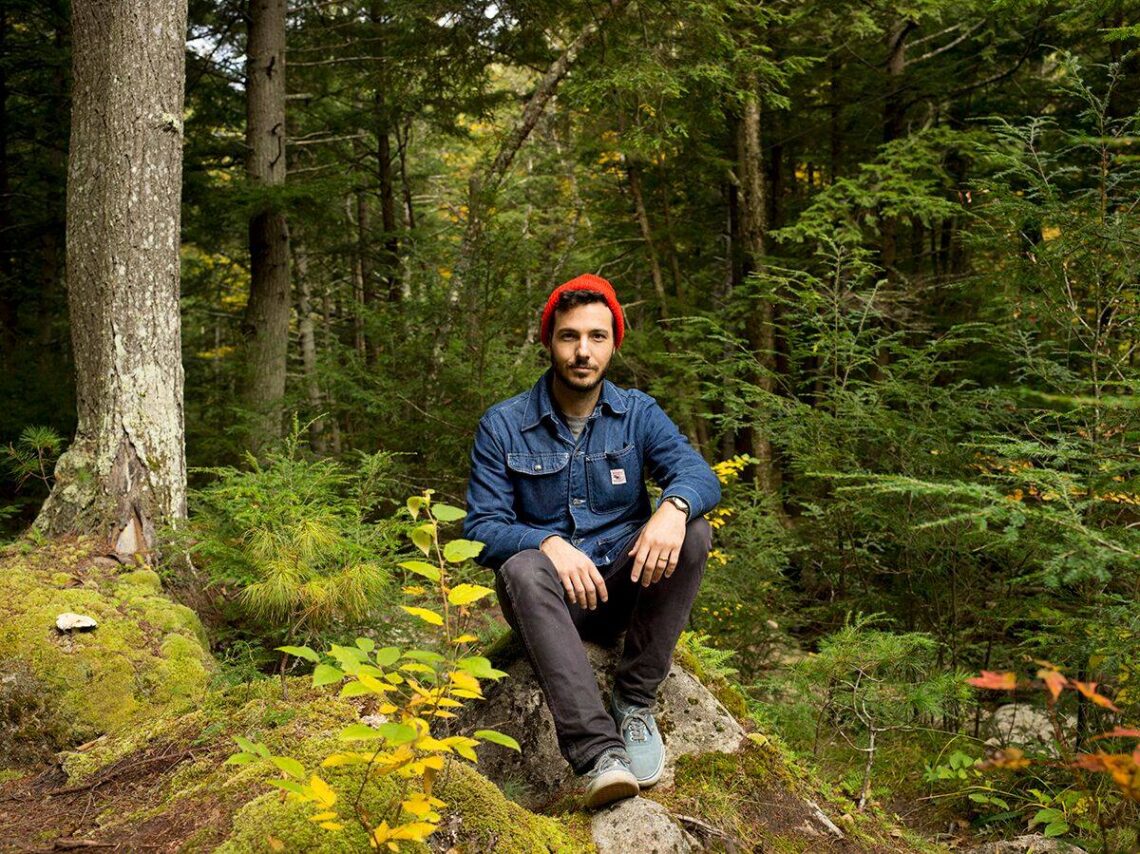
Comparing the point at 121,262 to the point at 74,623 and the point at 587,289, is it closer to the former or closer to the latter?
the point at 74,623

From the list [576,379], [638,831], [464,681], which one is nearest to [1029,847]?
[638,831]

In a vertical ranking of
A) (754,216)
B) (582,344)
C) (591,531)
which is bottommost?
(591,531)

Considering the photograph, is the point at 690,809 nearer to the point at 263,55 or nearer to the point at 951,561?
the point at 951,561

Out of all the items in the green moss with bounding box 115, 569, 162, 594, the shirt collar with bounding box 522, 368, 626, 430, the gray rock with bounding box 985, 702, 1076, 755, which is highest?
the shirt collar with bounding box 522, 368, 626, 430

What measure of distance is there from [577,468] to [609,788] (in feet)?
4.15

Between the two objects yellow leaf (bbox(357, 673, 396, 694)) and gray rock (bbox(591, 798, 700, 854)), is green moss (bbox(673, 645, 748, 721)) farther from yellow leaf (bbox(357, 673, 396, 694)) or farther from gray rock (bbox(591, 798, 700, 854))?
yellow leaf (bbox(357, 673, 396, 694))

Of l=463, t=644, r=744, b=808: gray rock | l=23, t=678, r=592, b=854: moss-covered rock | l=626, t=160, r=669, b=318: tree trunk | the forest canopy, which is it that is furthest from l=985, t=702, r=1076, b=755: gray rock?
l=626, t=160, r=669, b=318: tree trunk

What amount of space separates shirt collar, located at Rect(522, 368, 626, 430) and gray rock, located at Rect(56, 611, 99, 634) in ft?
7.83

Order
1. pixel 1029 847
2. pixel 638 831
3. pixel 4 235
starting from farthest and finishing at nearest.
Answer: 1. pixel 4 235
2. pixel 1029 847
3. pixel 638 831

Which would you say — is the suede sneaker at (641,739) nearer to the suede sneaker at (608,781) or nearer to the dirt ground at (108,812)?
the suede sneaker at (608,781)

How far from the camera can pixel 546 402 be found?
3480 mm

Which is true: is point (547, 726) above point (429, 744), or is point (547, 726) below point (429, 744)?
below

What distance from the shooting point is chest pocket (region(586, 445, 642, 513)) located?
11.2 feet

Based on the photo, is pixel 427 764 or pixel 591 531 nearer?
pixel 427 764
